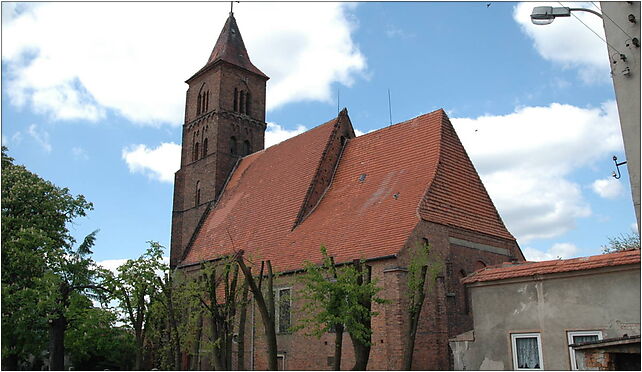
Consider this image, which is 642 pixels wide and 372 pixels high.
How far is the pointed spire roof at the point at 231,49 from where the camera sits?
1426 inches

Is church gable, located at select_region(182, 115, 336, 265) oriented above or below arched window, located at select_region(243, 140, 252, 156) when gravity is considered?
below

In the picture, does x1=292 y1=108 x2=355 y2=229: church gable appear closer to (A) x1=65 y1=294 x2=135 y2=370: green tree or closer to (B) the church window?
(B) the church window

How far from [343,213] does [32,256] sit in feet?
39.3

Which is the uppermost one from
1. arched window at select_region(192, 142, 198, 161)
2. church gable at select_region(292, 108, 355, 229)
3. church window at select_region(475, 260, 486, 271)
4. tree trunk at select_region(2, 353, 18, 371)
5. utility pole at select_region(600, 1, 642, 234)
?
arched window at select_region(192, 142, 198, 161)

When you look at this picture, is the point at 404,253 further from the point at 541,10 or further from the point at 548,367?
the point at 541,10

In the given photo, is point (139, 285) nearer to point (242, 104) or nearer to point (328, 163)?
point (328, 163)

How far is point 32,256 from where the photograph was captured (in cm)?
2288

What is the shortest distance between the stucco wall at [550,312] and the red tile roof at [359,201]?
3990 mm

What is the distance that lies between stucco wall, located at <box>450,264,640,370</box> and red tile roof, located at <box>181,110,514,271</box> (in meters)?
3.99

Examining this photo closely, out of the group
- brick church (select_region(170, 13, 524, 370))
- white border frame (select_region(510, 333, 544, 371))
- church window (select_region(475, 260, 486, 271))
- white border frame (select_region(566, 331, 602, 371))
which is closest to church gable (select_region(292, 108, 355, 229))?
brick church (select_region(170, 13, 524, 370))

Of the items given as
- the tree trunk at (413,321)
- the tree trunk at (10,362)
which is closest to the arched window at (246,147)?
the tree trunk at (10,362)

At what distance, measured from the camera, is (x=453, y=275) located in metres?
20.4

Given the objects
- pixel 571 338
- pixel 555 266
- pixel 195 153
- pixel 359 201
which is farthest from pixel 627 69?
pixel 195 153

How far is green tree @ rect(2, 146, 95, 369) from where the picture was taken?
2222 centimetres
